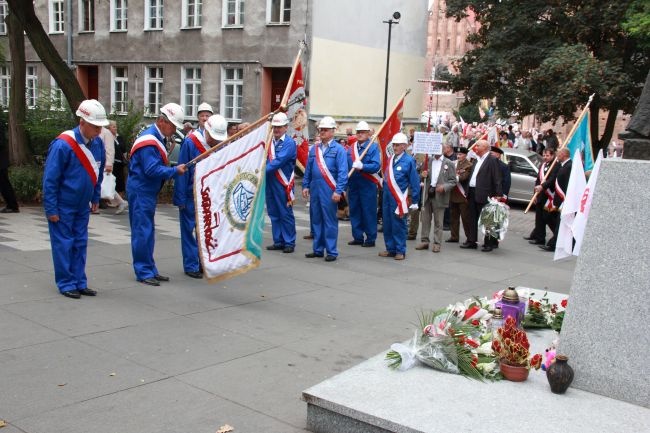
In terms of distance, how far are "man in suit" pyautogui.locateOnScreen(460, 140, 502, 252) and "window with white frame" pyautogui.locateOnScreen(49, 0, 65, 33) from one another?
28.1m

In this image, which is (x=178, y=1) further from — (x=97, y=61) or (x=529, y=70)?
(x=529, y=70)

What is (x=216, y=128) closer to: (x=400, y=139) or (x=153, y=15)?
(x=400, y=139)

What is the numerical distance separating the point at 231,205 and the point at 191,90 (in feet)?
78.9

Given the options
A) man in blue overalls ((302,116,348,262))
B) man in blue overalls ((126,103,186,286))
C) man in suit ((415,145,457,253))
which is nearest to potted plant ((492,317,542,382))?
man in blue overalls ((126,103,186,286))

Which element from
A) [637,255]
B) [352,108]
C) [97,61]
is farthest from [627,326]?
[97,61]

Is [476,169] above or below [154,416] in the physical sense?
above

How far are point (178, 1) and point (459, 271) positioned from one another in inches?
926

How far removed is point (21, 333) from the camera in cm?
587

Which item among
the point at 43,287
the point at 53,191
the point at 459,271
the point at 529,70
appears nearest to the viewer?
the point at 53,191

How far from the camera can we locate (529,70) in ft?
78.2

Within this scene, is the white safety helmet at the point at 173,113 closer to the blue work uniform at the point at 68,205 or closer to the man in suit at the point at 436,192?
the blue work uniform at the point at 68,205

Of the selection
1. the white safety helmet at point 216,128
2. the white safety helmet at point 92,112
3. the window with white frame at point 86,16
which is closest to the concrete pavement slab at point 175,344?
the white safety helmet at point 92,112

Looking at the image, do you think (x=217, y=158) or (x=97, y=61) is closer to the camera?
(x=217, y=158)

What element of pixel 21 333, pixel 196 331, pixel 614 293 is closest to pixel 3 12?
pixel 21 333
